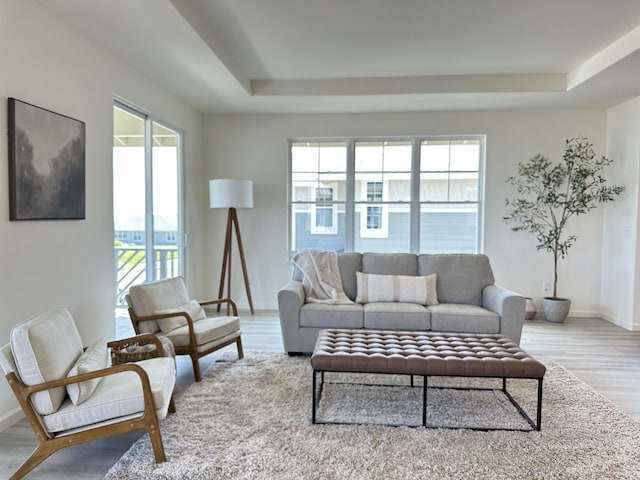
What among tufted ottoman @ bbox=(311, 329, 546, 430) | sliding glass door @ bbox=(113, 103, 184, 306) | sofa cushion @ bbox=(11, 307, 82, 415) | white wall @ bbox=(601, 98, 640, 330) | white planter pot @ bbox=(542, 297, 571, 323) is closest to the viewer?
sofa cushion @ bbox=(11, 307, 82, 415)

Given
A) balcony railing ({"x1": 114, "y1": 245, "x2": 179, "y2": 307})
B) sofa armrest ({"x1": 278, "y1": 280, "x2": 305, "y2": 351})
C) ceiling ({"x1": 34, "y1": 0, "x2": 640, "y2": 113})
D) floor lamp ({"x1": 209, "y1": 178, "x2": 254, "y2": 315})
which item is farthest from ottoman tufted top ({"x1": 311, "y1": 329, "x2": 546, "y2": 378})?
floor lamp ({"x1": 209, "y1": 178, "x2": 254, "y2": 315})

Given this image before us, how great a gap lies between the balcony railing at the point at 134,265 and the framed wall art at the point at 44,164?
33.9 inches

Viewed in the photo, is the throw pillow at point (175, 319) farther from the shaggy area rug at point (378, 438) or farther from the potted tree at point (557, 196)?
the potted tree at point (557, 196)

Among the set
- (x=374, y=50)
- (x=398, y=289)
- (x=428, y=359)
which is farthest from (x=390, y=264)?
(x=374, y=50)

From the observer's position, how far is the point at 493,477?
6.26ft

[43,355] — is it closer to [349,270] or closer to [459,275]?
[349,270]

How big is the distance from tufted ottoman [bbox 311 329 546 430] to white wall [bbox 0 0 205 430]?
1.85 meters

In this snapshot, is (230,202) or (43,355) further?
(230,202)

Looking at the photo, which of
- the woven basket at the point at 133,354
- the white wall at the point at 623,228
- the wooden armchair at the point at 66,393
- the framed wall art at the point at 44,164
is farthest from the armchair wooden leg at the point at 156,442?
the white wall at the point at 623,228

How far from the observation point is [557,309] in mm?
4789

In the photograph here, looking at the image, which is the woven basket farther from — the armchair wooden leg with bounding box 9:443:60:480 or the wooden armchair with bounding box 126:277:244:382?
the armchair wooden leg with bounding box 9:443:60:480

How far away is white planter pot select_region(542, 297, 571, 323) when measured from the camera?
188 inches

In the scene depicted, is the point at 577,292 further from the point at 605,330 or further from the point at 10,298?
the point at 10,298

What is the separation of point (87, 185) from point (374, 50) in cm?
275
